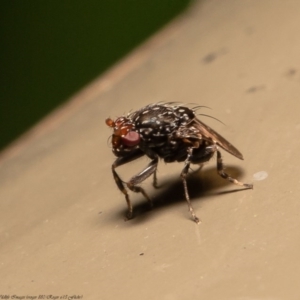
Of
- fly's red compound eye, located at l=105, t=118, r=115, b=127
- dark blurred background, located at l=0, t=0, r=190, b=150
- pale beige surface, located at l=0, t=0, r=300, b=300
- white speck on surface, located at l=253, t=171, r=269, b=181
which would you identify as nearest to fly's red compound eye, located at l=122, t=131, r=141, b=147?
fly's red compound eye, located at l=105, t=118, r=115, b=127

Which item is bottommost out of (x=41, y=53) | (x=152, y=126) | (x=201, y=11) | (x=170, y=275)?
(x=201, y=11)

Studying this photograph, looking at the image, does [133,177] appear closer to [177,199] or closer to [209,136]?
[177,199]

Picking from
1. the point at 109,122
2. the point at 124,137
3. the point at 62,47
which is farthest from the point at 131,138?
the point at 62,47

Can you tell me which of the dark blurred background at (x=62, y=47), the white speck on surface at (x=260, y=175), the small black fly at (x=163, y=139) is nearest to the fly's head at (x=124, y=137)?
the small black fly at (x=163, y=139)

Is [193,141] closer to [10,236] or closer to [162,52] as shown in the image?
[10,236]

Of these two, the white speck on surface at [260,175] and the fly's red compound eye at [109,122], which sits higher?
the fly's red compound eye at [109,122]

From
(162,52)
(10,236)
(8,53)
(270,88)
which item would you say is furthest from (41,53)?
(10,236)

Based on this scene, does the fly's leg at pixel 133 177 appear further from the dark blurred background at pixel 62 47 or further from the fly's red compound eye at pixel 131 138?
the dark blurred background at pixel 62 47

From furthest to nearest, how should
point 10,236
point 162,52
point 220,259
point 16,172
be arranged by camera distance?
point 162,52 < point 16,172 < point 10,236 < point 220,259
